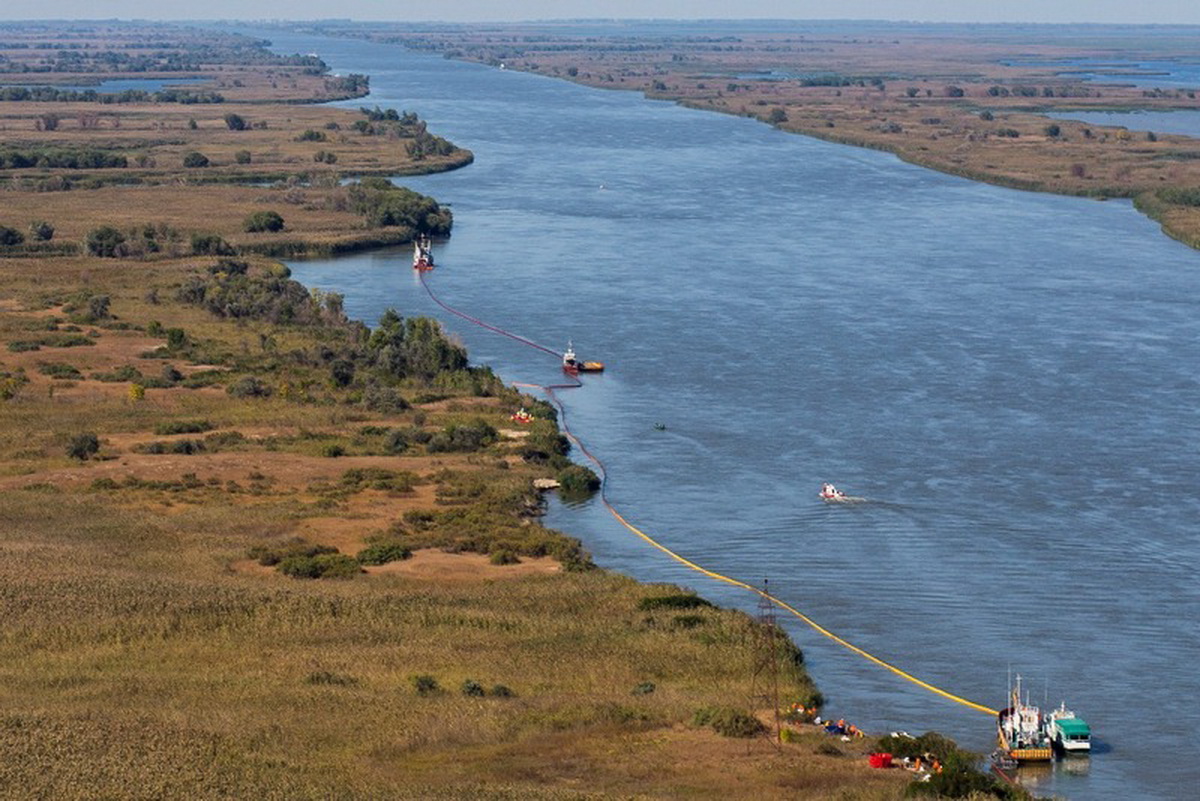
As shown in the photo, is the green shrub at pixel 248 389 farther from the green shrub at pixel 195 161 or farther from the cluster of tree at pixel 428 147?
the cluster of tree at pixel 428 147

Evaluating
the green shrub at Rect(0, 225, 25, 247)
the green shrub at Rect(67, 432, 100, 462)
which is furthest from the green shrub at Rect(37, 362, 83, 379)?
the green shrub at Rect(0, 225, 25, 247)

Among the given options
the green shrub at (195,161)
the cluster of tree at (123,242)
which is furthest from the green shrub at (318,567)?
the green shrub at (195,161)

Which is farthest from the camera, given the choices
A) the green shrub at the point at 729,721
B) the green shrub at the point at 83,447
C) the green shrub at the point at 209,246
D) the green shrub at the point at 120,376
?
the green shrub at the point at 209,246

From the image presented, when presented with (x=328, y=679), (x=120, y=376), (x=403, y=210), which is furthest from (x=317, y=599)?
(x=403, y=210)

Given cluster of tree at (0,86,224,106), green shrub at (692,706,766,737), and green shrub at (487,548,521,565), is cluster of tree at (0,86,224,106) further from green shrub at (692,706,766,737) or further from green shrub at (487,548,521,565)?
green shrub at (692,706,766,737)

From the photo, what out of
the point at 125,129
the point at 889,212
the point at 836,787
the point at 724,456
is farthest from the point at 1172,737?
the point at 125,129

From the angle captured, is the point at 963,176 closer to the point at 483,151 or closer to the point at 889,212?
the point at 889,212
